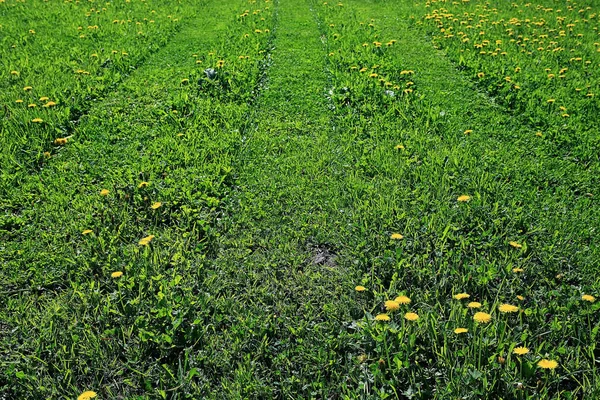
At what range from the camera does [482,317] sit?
7.81 feet

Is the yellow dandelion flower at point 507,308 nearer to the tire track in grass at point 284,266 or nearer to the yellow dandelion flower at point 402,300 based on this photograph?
the yellow dandelion flower at point 402,300

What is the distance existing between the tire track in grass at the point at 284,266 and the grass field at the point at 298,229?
0.02m

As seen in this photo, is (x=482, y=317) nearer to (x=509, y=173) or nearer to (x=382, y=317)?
(x=382, y=317)

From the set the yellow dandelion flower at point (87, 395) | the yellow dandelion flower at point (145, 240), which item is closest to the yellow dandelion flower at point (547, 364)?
the yellow dandelion flower at point (87, 395)

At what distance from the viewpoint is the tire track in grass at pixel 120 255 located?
2324 mm

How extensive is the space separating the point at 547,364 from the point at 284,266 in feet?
5.07

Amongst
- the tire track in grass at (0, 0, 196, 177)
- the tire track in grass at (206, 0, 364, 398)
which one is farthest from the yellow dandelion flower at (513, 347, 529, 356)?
the tire track in grass at (0, 0, 196, 177)

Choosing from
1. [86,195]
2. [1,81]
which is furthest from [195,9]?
[86,195]

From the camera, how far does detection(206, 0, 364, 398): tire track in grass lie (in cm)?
233

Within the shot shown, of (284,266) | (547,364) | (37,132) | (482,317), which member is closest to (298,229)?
(284,266)

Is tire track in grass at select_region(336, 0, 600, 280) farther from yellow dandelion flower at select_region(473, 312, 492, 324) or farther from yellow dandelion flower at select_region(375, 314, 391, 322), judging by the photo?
yellow dandelion flower at select_region(375, 314, 391, 322)

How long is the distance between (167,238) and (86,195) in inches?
35.1

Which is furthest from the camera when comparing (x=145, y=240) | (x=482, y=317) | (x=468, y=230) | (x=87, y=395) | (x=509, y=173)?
(x=509, y=173)

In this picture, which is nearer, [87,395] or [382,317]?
[87,395]
